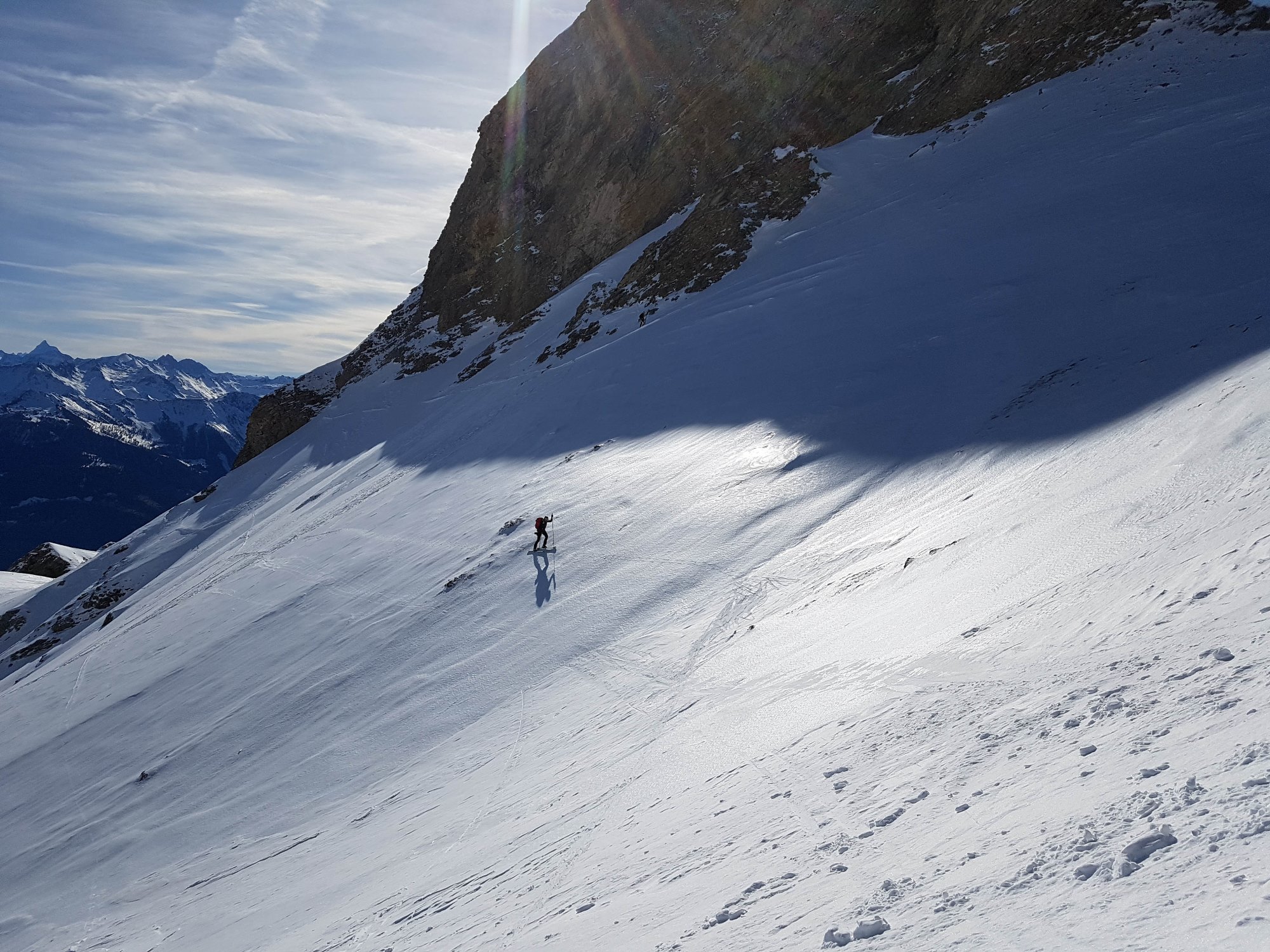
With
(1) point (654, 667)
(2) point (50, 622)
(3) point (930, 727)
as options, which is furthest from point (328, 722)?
(2) point (50, 622)

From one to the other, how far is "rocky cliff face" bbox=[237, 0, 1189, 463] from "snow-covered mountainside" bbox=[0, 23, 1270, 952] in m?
2.30

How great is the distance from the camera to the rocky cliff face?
25547 mm

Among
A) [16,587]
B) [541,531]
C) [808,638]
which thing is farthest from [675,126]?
[16,587]

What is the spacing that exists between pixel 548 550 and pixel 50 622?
36.3m

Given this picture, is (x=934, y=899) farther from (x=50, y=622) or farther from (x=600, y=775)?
(x=50, y=622)

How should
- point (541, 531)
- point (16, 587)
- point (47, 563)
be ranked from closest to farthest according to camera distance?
point (541, 531) → point (16, 587) → point (47, 563)

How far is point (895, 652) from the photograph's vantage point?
231 inches

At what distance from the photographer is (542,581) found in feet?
40.3

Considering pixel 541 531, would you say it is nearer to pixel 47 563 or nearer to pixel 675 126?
pixel 675 126

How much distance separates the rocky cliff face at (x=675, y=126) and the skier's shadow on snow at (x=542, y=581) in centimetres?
1474

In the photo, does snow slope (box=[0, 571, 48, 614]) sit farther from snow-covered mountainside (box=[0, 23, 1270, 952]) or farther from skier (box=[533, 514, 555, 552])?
skier (box=[533, 514, 555, 552])

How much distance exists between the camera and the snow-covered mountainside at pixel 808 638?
11.7ft

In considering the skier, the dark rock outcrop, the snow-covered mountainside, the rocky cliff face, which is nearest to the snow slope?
the dark rock outcrop

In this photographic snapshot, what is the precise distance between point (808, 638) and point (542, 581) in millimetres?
5962
